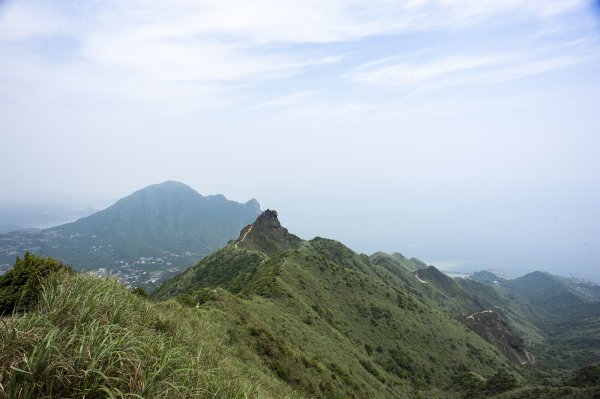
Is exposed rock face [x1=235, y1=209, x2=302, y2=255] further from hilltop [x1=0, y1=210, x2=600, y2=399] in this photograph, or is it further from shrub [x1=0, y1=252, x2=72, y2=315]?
shrub [x1=0, y1=252, x2=72, y2=315]

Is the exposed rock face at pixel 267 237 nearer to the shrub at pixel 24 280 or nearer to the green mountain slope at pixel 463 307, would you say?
the green mountain slope at pixel 463 307

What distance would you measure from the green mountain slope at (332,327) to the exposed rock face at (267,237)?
1318 mm

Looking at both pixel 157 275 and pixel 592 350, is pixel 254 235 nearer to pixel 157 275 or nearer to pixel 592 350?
pixel 157 275

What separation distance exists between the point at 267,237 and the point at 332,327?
59727 mm

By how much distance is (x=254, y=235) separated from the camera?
10881 centimetres

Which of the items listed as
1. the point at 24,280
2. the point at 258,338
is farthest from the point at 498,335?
the point at 24,280

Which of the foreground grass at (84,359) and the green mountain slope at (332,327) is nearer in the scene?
the foreground grass at (84,359)

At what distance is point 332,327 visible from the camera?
5484 centimetres

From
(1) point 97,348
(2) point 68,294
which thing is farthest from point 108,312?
(1) point 97,348

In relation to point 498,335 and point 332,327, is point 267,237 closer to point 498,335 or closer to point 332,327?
point 332,327

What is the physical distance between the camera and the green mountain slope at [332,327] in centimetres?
3416

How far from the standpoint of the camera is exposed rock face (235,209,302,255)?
105 meters

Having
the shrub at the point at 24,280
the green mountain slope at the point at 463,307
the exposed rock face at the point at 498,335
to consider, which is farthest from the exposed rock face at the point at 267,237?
the shrub at the point at 24,280

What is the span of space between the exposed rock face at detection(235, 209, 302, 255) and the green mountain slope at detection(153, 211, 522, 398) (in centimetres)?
132
